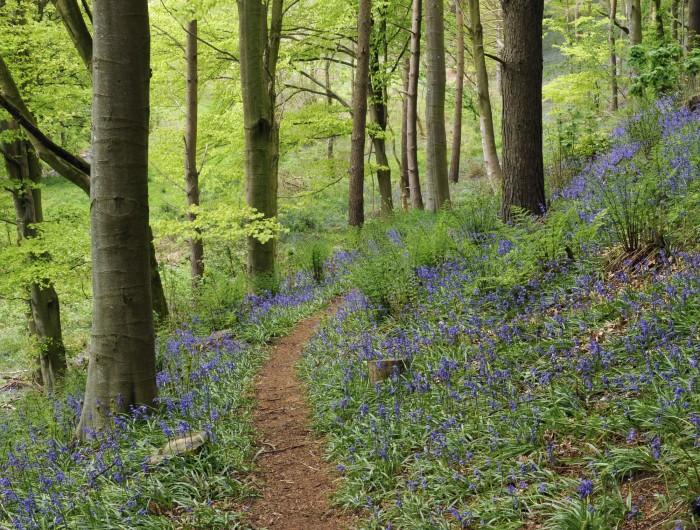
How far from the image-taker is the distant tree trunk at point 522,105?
24.3 ft

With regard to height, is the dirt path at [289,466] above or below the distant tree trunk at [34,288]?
below

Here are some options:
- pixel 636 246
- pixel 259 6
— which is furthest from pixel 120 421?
pixel 259 6

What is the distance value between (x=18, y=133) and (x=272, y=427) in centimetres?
860

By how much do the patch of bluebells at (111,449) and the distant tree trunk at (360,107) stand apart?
7.13 m

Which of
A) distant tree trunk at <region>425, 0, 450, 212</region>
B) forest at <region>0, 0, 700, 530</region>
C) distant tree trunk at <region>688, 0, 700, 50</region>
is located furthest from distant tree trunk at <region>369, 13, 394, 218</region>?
distant tree trunk at <region>688, 0, 700, 50</region>

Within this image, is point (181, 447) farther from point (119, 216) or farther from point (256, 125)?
point (256, 125)

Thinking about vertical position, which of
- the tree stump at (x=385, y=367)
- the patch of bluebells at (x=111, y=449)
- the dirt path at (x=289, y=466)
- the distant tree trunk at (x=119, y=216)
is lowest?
the dirt path at (x=289, y=466)

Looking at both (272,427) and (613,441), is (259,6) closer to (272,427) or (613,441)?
(272,427)

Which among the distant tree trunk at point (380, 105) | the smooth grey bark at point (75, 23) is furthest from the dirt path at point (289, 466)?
the distant tree trunk at point (380, 105)

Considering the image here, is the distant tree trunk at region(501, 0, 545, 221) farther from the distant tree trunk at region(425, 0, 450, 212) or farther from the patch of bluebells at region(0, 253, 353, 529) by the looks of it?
the patch of bluebells at region(0, 253, 353, 529)

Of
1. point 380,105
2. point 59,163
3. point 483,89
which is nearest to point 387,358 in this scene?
point 59,163

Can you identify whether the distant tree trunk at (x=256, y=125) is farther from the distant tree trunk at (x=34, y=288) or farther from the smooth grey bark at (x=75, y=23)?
the distant tree trunk at (x=34, y=288)

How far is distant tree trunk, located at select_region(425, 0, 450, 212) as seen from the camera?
11180 mm

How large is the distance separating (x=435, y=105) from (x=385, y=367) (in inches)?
302
